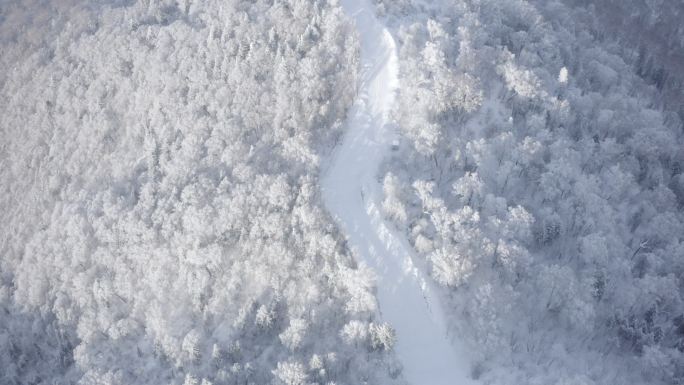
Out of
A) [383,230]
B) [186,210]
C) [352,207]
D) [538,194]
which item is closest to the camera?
[383,230]

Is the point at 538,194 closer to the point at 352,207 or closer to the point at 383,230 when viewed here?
the point at 383,230

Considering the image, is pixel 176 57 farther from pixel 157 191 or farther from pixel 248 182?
pixel 248 182

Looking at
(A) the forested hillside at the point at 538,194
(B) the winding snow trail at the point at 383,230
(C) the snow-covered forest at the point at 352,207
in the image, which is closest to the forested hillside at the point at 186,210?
(C) the snow-covered forest at the point at 352,207

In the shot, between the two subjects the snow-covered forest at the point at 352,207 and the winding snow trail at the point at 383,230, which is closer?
the winding snow trail at the point at 383,230

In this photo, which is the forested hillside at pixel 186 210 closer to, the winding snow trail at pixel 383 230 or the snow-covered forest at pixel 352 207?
the snow-covered forest at pixel 352 207

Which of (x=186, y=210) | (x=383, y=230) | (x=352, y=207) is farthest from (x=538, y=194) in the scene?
(x=186, y=210)

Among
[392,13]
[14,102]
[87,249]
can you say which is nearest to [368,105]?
[392,13]
